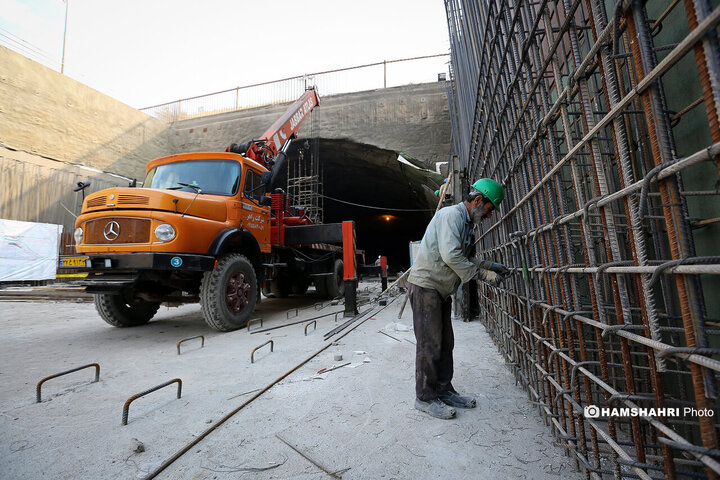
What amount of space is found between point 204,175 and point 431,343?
4793 millimetres

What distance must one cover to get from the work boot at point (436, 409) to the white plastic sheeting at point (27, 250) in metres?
15.5

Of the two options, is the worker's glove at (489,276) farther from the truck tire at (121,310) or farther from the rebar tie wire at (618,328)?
the truck tire at (121,310)

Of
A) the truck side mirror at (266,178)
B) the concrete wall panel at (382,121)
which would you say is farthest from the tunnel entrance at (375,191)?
the truck side mirror at (266,178)

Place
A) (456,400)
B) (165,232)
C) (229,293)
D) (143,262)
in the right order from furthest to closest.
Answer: (229,293), (165,232), (143,262), (456,400)

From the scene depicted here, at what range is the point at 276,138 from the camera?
8758mm

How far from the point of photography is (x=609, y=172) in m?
2.31

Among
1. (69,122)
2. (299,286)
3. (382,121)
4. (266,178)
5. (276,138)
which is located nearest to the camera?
(266,178)

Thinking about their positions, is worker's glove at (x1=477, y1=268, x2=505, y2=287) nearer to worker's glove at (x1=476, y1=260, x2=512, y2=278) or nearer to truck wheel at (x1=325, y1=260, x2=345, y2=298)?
worker's glove at (x1=476, y1=260, x2=512, y2=278)

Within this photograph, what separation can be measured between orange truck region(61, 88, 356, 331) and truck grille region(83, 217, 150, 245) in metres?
0.01

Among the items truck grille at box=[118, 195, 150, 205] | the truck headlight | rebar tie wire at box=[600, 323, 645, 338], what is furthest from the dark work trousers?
truck grille at box=[118, 195, 150, 205]

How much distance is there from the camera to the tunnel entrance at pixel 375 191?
13578mm

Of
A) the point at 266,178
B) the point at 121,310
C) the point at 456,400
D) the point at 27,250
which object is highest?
the point at 266,178

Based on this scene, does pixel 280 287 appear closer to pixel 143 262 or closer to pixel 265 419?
pixel 143 262

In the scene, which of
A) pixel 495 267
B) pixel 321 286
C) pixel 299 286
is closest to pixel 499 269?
pixel 495 267
